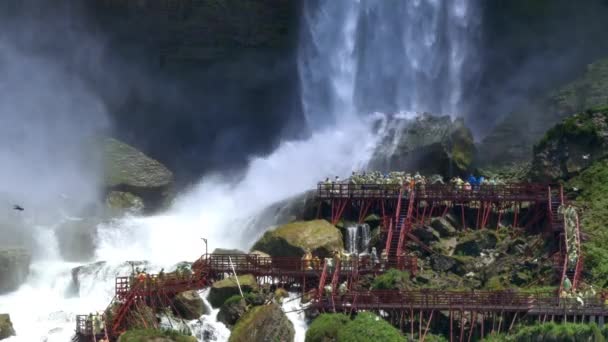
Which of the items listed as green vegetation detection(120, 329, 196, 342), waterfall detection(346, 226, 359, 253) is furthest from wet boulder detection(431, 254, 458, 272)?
green vegetation detection(120, 329, 196, 342)

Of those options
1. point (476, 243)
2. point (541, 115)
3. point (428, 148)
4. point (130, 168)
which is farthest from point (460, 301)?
point (130, 168)

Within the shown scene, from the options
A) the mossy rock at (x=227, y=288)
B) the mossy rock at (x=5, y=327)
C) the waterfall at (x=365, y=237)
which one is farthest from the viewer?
the waterfall at (x=365, y=237)

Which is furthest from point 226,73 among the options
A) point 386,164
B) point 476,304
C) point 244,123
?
point 476,304

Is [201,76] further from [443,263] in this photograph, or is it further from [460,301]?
[460,301]

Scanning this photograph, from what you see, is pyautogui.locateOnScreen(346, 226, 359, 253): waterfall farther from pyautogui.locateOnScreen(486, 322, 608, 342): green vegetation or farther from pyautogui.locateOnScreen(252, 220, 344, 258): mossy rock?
pyautogui.locateOnScreen(486, 322, 608, 342): green vegetation

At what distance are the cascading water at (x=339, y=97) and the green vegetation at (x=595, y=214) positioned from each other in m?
16.8

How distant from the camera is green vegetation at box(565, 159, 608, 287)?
212 feet

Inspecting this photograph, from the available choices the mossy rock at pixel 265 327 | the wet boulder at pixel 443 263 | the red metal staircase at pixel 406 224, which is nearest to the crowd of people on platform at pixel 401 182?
the red metal staircase at pixel 406 224

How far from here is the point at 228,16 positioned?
3799 inches

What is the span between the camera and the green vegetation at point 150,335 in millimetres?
58406

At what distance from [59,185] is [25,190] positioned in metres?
2.42

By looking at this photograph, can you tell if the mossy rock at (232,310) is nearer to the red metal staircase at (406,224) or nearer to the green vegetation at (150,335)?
the green vegetation at (150,335)

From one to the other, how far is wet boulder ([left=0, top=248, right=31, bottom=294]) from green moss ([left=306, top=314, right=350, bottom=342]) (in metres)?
20.5

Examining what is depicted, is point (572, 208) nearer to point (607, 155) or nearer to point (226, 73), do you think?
point (607, 155)
